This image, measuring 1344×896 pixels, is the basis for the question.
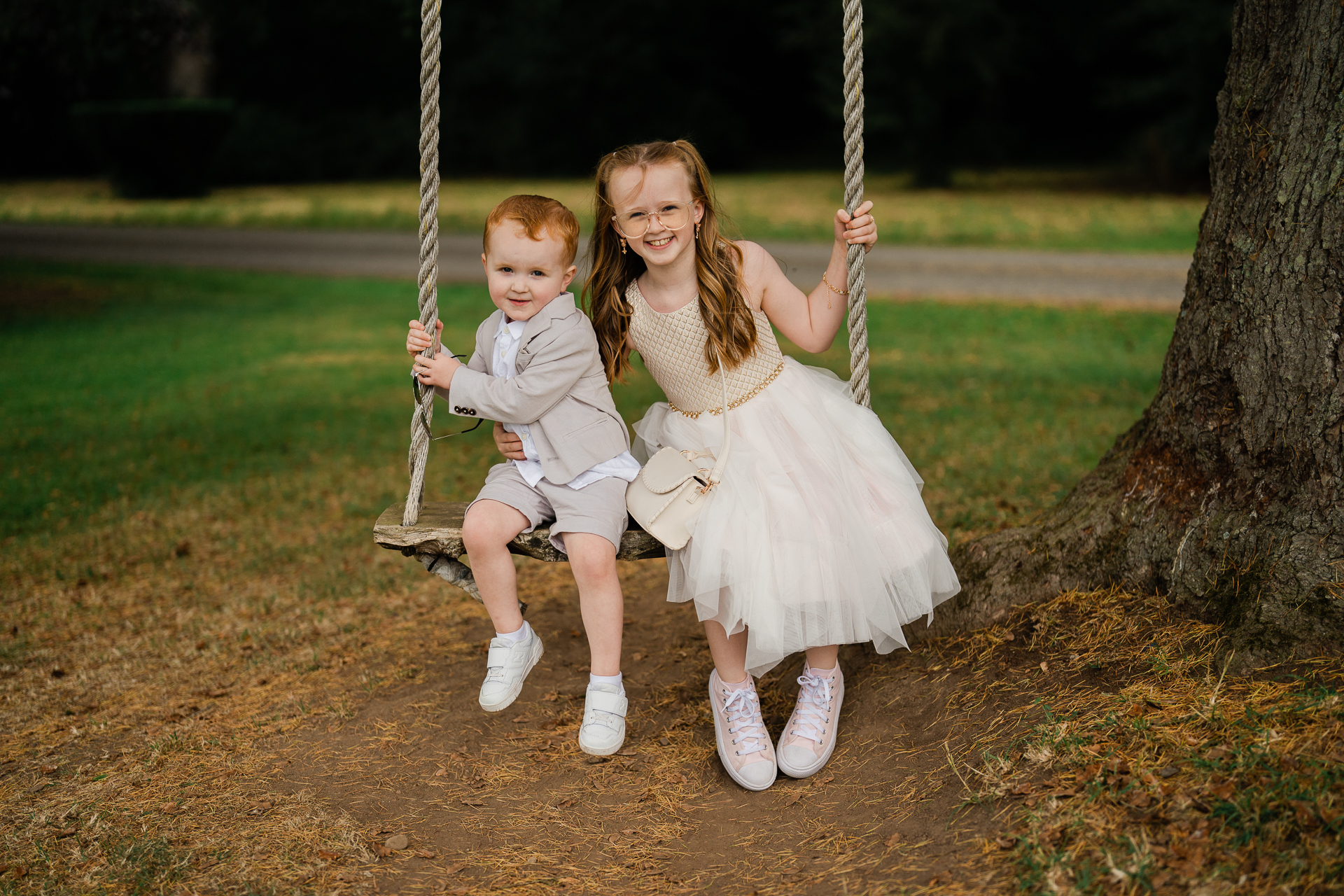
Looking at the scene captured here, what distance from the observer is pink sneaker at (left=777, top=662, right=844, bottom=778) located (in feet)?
10.0

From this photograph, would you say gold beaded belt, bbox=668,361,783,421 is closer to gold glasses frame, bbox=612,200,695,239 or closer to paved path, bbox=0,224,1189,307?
gold glasses frame, bbox=612,200,695,239

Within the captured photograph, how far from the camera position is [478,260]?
1480 centimetres

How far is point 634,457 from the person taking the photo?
3.37 meters

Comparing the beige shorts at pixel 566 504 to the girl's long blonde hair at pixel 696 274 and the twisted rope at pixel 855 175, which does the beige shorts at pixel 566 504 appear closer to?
the girl's long blonde hair at pixel 696 274

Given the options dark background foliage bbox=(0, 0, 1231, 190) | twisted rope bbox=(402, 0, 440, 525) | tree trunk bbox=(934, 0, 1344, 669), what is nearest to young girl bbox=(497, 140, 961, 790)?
twisted rope bbox=(402, 0, 440, 525)

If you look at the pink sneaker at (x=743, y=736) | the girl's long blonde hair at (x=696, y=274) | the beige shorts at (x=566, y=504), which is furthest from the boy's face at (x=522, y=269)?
the pink sneaker at (x=743, y=736)

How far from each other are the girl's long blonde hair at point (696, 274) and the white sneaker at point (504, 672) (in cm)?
83

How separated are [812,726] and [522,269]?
59.3 inches

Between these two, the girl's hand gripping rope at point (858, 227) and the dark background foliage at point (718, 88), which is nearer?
the girl's hand gripping rope at point (858, 227)

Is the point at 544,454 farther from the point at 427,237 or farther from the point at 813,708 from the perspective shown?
the point at 813,708

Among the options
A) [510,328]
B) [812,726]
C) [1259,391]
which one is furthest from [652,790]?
[1259,391]

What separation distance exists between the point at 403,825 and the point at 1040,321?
28.8 ft

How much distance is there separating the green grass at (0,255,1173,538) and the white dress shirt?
7.26 feet

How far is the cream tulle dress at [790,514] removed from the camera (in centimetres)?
292
